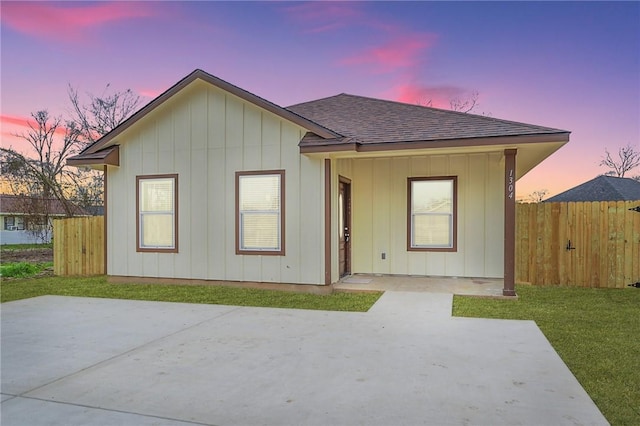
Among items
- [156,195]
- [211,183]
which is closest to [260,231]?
[211,183]

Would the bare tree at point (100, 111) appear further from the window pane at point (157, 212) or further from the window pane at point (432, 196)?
the window pane at point (432, 196)

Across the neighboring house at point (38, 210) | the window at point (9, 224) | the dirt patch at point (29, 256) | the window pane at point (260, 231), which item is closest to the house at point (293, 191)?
the window pane at point (260, 231)

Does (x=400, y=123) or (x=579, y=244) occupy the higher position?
(x=400, y=123)

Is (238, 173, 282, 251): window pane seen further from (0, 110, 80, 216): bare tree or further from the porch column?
(0, 110, 80, 216): bare tree

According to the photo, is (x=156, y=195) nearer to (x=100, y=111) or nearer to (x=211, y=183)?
(x=211, y=183)

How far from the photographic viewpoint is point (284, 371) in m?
3.88

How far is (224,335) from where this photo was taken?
5.14 meters

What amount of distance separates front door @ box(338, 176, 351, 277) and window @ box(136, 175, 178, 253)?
3.59 meters

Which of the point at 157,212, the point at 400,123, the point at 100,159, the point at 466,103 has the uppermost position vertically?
the point at 466,103

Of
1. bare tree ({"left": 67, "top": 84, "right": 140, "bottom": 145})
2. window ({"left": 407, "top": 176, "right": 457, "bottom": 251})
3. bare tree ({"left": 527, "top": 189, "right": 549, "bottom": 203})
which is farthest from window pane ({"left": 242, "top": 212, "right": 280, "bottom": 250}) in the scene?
bare tree ({"left": 527, "top": 189, "right": 549, "bottom": 203})

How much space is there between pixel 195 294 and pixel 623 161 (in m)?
26.4

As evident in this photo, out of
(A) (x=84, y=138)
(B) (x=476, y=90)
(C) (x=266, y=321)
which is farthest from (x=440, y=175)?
(A) (x=84, y=138)

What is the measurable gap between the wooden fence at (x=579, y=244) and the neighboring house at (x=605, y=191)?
10.2 meters

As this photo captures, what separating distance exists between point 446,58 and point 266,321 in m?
11.6
